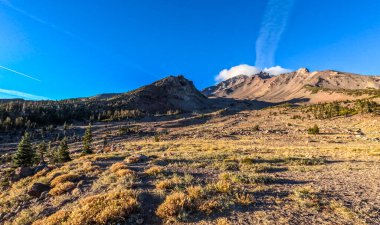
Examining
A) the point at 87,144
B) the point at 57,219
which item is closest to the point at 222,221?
the point at 57,219

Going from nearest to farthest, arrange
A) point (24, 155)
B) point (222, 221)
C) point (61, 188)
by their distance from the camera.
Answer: point (222, 221) < point (61, 188) < point (24, 155)

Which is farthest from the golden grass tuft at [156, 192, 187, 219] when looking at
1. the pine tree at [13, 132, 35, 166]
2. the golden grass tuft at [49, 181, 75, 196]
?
the pine tree at [13, 132, 35, 166]

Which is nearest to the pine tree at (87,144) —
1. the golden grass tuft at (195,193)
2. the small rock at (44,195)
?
the small rock at (44,195)

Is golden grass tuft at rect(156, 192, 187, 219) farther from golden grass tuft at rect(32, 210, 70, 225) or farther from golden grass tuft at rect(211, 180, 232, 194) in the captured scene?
golden grass tuft at rect(32, 210, 70, 225)

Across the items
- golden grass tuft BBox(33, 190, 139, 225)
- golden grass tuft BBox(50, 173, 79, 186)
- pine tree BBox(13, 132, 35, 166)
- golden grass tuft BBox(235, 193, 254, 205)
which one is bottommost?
pine tree BBox(13, 132, 35, 166)

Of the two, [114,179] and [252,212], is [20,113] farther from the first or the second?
[252,212]

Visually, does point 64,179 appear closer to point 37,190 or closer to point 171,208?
point 37,190

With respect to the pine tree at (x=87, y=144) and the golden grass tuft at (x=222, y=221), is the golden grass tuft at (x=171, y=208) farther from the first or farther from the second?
the pine tree at (x=87, y=144)

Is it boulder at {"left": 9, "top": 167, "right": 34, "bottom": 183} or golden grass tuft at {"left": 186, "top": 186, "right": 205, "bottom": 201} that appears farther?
boulder at {"left": 9, "top": 167, "right": 34, "bottom": 183}

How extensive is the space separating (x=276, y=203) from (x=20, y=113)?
18306 cm

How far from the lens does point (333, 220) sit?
8047 mm

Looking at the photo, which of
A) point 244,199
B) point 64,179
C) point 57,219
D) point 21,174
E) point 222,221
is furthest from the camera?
point 21,174

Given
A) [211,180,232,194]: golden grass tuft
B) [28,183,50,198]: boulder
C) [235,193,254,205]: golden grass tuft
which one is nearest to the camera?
[235,193,254,205]: golden grass tuft

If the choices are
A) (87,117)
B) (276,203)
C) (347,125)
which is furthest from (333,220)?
(87,117)
